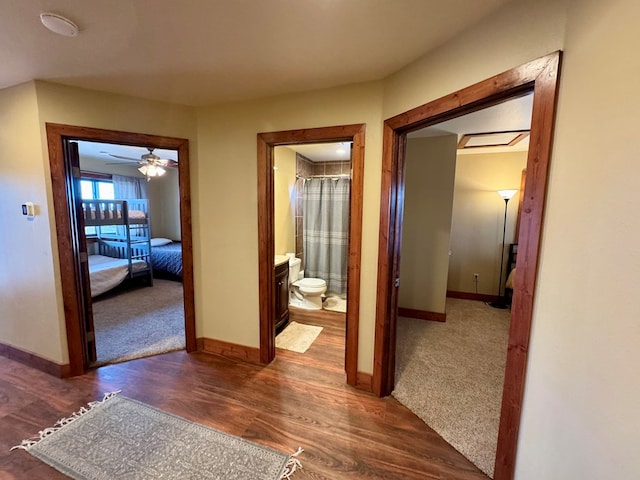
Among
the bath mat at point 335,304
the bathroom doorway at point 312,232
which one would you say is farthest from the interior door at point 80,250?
the bath mat at point 335,304

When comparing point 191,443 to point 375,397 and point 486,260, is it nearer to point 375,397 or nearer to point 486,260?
point 375,397

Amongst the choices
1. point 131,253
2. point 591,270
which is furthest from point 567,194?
point 131,253

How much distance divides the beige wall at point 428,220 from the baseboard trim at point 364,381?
5.80 ft

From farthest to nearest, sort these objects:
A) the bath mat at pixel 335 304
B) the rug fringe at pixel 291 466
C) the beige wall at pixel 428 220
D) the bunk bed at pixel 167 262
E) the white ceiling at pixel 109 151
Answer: the bunk bed at pixel 167 262
the white ceiling at pixel 109 151
the bath mat at pixel 335 304
the beige wall at pixel 428 220
the rug fringe at pixel 291 466

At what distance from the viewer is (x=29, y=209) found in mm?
2170

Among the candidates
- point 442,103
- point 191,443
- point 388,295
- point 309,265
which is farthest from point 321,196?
point 191,443

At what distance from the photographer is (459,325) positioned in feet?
11.4

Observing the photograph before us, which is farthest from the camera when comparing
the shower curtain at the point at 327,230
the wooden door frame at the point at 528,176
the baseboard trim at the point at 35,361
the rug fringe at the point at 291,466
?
the shower curtain at the point at 327,230

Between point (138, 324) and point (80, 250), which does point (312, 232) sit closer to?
point (138, 324)

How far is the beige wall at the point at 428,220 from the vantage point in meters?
3.48

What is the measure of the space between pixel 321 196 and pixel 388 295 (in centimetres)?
267

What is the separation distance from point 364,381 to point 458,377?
2.85ft

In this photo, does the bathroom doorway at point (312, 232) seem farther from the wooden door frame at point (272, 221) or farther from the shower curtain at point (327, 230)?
the wooden door frame at point (272, 221)

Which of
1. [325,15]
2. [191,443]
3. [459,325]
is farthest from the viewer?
[459,325]
